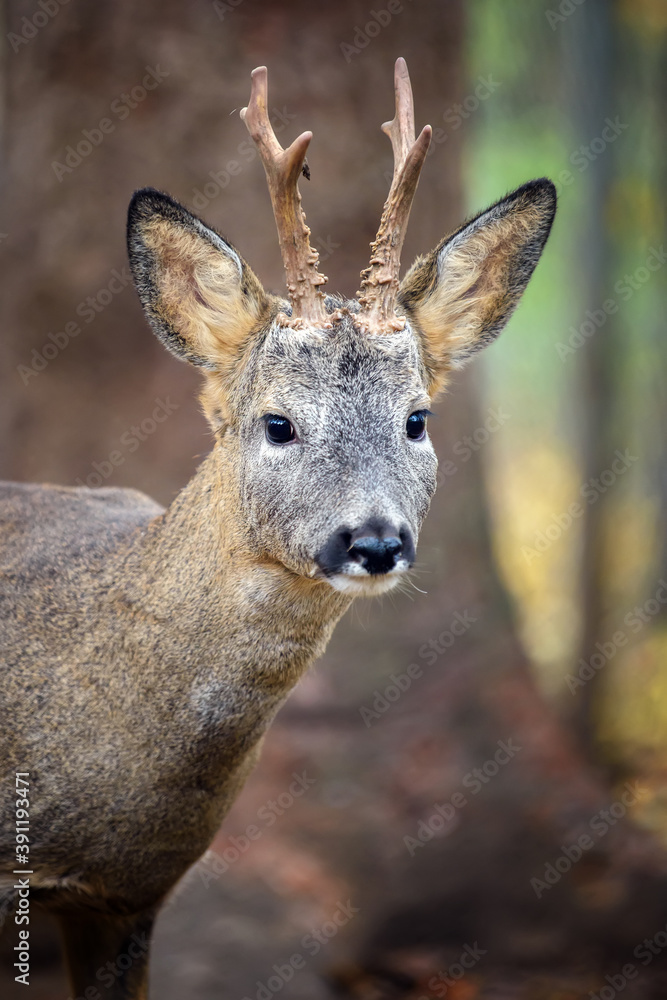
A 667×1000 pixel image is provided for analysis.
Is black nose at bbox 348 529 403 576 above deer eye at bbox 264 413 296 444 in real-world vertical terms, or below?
below

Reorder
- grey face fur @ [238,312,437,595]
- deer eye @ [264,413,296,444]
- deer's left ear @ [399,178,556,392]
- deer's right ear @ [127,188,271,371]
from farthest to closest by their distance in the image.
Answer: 1. deer's left ear @ [399,178,556,392]
2. deer's right ear @ [127,188,271,371]
3. deer eye @ [264,413,296,444]
4. grey face fur @ [238,312,437,595]

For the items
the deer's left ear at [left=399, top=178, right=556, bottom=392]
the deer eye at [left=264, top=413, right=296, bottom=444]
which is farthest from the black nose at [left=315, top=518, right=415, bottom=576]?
the deer's left ear at [left=399, top=178, right=556, bottom=392]

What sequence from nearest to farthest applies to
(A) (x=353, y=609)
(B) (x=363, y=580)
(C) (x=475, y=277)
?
1. (B) (x=363, y=580)
2. (C) (x=475, y=277)
3. (A) (x=353, y=609)

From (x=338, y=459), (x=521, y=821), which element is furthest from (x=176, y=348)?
(x=521, y=821)

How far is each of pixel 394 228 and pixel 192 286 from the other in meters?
1.07

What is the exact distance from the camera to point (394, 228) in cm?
478

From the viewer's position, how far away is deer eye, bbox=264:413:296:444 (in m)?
4.70

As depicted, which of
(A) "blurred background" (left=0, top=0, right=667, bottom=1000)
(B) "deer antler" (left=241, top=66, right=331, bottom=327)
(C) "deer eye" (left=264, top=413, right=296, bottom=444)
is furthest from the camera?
(A) "blurred background" (left=0, top=0, right=667, bottom=1000)

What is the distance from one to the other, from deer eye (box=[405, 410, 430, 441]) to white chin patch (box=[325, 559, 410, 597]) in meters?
0.85

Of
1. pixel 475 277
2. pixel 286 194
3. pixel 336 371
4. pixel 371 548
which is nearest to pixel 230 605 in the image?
pixel 371 548

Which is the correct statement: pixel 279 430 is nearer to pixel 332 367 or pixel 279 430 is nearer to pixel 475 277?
pixel 332 367

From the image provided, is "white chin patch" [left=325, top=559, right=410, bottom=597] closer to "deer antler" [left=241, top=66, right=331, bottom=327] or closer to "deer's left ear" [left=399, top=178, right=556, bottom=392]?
"deer antler" [left=241, top=66, right=331, bottom=327]

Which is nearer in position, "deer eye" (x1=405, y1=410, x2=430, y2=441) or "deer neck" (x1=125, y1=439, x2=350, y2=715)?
"deer neck" (x1=125, y1=439, x2=350, y2=715)

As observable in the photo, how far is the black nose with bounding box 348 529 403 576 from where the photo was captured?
409cm
